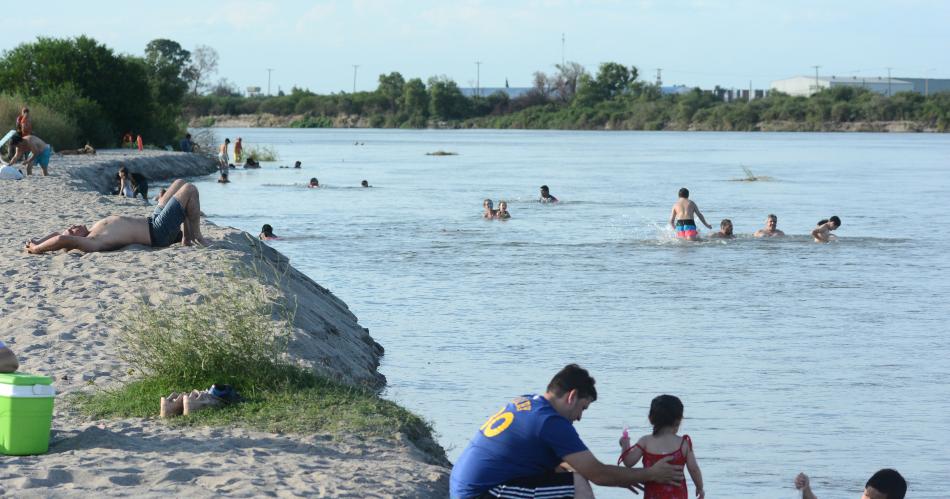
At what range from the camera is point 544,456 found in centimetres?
640

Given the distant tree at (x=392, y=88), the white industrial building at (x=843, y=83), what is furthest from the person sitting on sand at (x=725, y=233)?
the distant tree at (x=392, y=88)

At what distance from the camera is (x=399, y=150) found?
278ft

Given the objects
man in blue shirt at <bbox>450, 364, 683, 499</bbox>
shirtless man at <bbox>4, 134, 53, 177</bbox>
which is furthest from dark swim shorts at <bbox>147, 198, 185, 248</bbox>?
shirtless man at <bbox>4, 134, 53, 177</bbox>

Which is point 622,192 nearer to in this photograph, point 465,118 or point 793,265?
point 793,265

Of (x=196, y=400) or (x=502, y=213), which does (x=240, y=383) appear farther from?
(x=502, y=213)

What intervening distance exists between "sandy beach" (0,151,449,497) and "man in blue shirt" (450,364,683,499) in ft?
2.26

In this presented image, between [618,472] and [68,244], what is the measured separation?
29.9ft

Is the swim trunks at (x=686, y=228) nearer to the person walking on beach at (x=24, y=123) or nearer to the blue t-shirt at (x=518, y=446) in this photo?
the person walking on beach at (x=24, y=123)

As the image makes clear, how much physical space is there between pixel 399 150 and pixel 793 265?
63269 millimetres

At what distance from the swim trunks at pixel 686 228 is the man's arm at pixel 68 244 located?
14.5 meters

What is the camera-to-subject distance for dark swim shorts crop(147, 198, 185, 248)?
1411 centimetres

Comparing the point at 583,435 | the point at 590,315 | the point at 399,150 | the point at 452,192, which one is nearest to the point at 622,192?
the point at 452,192

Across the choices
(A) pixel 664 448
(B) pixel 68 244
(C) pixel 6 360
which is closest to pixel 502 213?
(B) pixel 68 244

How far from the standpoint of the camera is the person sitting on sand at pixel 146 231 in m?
13.9
